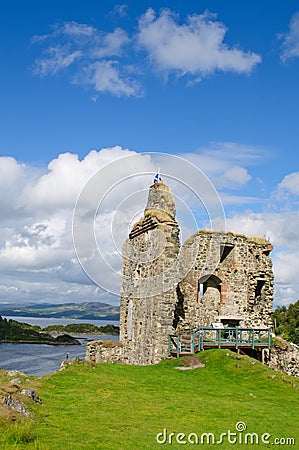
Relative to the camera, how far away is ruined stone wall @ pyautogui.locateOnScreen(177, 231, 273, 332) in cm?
2888

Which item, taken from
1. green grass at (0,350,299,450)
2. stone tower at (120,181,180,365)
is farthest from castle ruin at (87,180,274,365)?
green grass at (0,350,299,450)

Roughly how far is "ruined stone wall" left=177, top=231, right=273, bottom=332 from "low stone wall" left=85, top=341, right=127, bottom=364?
16.6ft

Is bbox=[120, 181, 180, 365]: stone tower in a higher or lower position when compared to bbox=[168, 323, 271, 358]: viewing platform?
higher

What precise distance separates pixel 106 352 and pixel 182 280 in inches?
261

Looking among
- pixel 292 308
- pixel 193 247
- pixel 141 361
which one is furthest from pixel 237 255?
pixel 292 308

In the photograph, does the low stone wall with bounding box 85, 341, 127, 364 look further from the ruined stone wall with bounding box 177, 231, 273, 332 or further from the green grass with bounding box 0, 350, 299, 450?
the green grass with bounding box 0, 350, 299, 450

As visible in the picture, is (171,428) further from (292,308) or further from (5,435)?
(292,308)

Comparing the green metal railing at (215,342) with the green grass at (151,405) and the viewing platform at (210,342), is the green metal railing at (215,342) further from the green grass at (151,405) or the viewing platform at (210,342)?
the green grass at (151,405)

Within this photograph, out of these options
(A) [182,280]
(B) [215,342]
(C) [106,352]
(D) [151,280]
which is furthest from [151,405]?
(C) [106,352]

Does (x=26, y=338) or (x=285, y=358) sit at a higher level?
(x=285, y=358)

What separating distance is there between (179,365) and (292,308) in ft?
178

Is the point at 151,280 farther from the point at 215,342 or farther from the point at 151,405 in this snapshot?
the point at 151,405

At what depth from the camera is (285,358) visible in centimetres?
2533

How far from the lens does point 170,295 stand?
2541 centimetres
